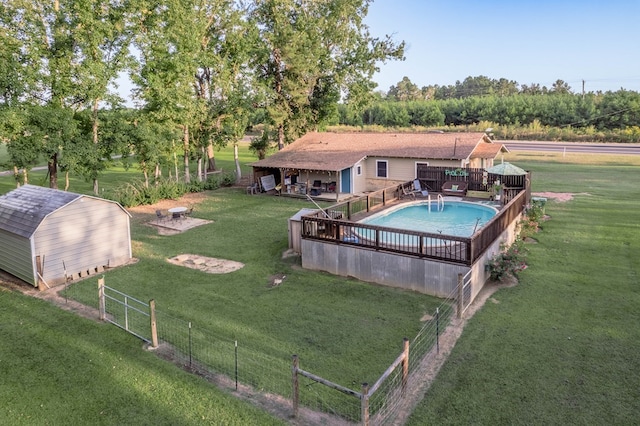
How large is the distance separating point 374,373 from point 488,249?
237 inches

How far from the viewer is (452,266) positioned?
1116 cm

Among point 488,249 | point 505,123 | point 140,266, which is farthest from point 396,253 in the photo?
point 505,123

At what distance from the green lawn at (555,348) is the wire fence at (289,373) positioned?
45 cm

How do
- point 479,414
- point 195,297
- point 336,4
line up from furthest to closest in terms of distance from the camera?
1. point 336,4
2. point 195,297
3. point 479,414

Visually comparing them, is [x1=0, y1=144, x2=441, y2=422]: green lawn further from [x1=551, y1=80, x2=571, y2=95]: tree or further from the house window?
[x1=551, y1=80, x2=571, y2=95]: tree

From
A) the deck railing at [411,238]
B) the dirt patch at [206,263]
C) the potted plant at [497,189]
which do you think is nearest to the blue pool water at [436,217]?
the potted plant at [497,189]

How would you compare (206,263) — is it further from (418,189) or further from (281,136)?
(281,136)

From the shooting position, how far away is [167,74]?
2502 centimetres

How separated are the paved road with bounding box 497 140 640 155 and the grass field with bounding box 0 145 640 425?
35967mm

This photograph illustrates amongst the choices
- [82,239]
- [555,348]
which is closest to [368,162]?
[82,239]

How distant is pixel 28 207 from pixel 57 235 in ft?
4.48

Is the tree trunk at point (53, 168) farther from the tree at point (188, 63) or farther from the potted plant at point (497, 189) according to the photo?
the potted plant at point (497, 189)

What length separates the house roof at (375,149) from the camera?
2498cm

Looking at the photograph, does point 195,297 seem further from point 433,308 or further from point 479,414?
point 479,414
